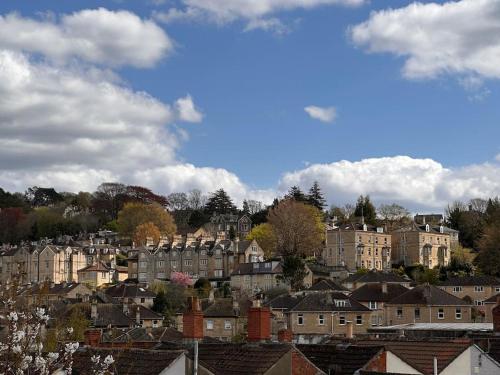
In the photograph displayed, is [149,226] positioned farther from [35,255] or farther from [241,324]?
[241,324]

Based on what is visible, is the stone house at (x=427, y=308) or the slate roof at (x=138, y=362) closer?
the slate roof at (x=138, y=362)

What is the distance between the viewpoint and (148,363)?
68.0 feet

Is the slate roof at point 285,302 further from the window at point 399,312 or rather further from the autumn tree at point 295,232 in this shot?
the autumn tree at point 295,232

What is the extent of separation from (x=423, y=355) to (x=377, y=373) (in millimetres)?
4207

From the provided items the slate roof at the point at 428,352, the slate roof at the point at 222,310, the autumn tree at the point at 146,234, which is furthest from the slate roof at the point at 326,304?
the autumn tree at the point at 146,234

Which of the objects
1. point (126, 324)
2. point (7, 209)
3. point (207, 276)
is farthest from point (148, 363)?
point (7, 209)

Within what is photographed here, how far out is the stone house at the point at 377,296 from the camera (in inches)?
2928

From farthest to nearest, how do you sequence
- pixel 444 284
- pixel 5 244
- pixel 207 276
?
1. pixel 5 244
2. pixel 207 276
3. pixel 444 284

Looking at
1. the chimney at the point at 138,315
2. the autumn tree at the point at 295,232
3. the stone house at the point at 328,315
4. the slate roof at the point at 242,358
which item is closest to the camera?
the slate roof at the point at 242,358

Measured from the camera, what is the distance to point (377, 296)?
77.3 meters

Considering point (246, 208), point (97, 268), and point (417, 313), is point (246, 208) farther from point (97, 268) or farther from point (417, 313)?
point (417, 313)

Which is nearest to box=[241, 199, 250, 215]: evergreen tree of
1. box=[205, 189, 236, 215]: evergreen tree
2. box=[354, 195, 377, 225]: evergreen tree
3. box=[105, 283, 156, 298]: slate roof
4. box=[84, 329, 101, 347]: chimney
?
box=[205, 189, 236, 215]: evergreen tree

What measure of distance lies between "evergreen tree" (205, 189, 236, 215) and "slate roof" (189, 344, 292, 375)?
146 meters

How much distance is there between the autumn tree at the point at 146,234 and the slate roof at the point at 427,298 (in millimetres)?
69920
